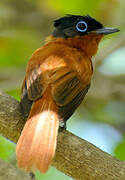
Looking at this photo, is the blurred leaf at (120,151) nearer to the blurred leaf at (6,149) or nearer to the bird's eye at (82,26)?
the blurred leaf at (6,149)

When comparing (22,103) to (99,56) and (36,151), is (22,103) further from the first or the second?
(99,56)

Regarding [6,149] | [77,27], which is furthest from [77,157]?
[77,27]

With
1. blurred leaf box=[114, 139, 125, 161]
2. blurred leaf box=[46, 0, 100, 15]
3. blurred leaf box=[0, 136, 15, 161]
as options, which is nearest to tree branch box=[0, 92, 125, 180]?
blurred leaf box=[0, 136, 15, 161]

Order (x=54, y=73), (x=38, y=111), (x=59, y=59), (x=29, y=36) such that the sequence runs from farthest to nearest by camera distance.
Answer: (x=29, y=36) < (x=59, y=59) < (x=54, y=73) < (x=38, y=111)

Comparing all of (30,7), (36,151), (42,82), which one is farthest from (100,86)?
(36,151)

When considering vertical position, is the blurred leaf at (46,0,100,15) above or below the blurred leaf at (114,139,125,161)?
above

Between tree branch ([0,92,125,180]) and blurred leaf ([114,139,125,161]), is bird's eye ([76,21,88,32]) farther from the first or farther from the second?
tree branch ([0,92,125,180])

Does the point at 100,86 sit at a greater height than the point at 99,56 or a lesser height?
lesser

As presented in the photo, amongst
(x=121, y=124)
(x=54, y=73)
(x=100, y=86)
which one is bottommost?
(x=121, y=124)
